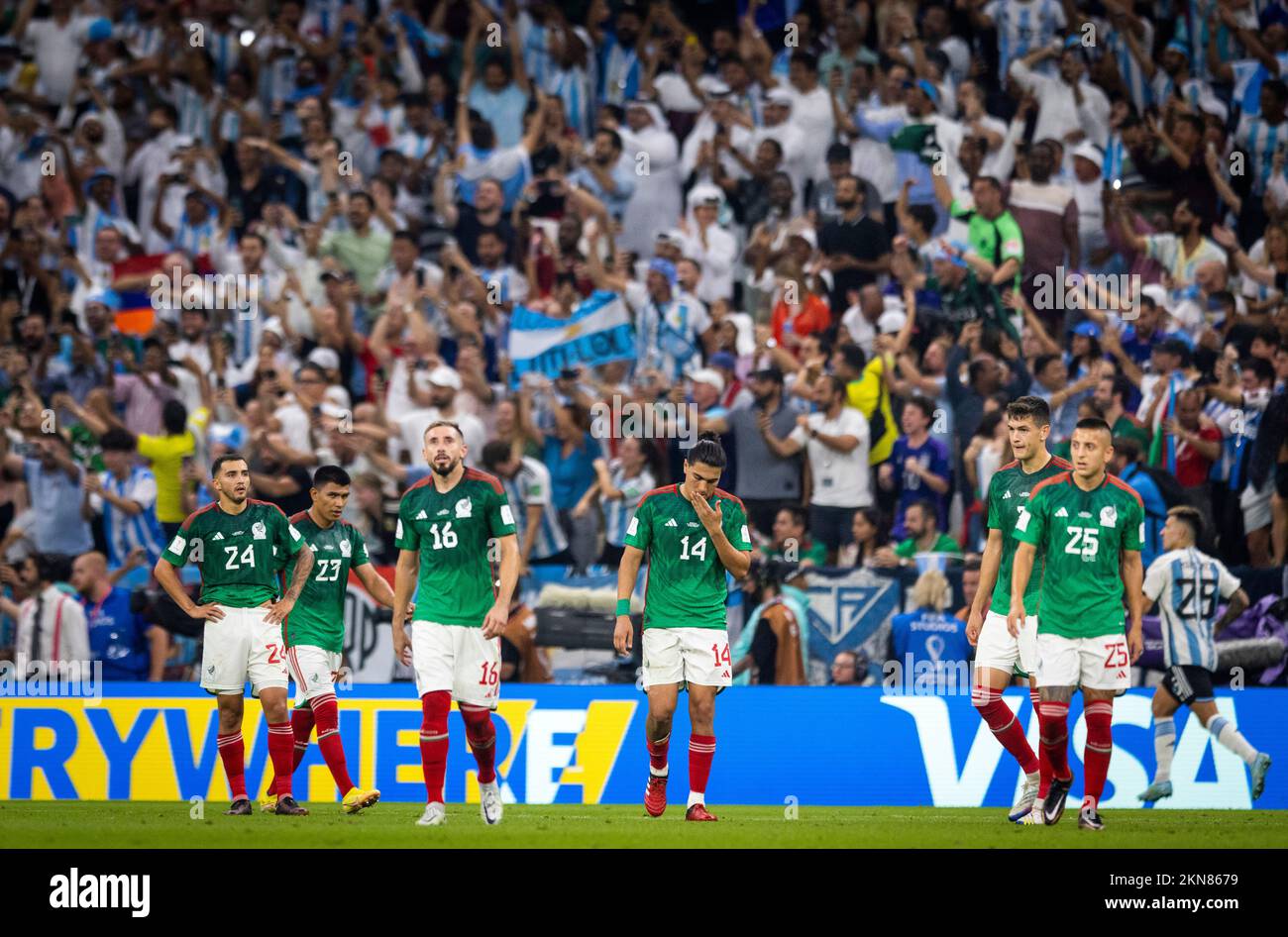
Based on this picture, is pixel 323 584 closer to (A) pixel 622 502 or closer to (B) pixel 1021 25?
(A) pixel 622 502

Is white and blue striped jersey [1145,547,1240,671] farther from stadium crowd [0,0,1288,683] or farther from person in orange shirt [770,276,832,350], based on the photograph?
person in orange shirt [770,276,832,350]

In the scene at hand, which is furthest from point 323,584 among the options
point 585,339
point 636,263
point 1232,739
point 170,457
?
point 636,263

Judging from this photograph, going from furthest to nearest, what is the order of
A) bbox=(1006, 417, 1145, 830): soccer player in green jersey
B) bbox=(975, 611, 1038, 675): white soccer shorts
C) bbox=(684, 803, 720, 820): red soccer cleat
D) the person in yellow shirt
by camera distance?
the person in yellow shirt
bbox=(684, 803, 720, 820): red soccer cleat
bbox=(975, 611, 1038, 675): white soccer shorts
bbox=(1006, 417, 1145, 830): soccer player in green jersey

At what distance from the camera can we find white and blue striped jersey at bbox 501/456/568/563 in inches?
672

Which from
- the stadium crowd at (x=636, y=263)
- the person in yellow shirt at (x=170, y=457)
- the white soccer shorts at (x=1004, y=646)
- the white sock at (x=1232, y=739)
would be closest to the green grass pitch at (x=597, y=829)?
the white sock at (x=1232, y=739)

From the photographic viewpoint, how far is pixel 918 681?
15.2 meters

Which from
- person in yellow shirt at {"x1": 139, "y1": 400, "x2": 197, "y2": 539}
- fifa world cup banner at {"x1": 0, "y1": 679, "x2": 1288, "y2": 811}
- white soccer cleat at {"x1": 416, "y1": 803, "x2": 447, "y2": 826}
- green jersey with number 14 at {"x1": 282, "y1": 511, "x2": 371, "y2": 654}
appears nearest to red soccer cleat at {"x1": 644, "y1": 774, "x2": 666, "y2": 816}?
white soccer cleat at {"x1": 416, "y1": 803, "x2": 447, "y2": 826}

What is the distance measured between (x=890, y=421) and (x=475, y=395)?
407 cm

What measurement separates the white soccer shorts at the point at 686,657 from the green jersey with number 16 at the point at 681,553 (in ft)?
0.22

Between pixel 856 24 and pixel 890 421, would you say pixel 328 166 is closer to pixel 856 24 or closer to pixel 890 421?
pixel 856 24

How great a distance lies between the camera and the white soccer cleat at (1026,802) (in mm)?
11844

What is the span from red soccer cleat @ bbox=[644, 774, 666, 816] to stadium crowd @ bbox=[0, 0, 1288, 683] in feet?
11.5

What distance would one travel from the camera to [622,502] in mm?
16859

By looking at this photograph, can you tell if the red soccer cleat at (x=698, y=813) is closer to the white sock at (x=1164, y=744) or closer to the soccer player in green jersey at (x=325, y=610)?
the soccer player in green jersey at (x=325, y=610)
